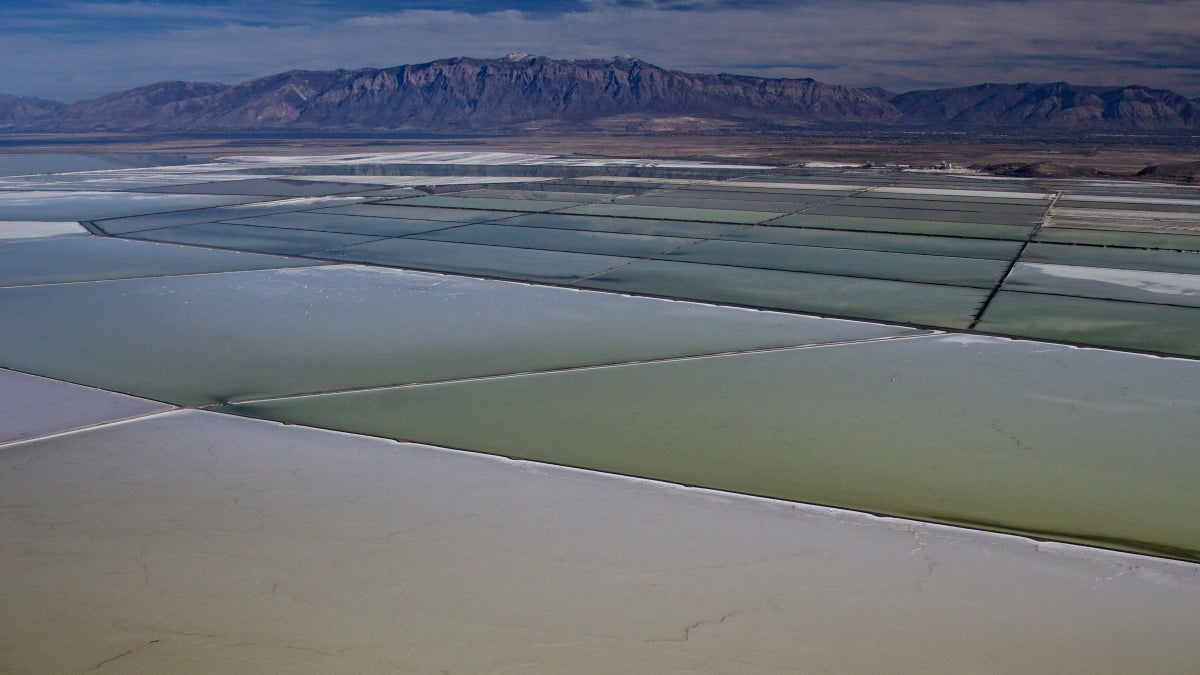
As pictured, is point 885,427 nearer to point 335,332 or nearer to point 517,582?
point 517,582

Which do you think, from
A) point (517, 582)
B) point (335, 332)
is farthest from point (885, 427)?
point (335, 332)

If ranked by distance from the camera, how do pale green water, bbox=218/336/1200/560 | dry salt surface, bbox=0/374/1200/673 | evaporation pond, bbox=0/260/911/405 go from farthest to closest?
1. evaporation pond, bbox=0/260/911/405
2. pale green water, bbox=218/336/1200/560
3. dry salt surface, bbox=0/374/1200/673

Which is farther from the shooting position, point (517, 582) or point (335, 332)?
point (335, 332)

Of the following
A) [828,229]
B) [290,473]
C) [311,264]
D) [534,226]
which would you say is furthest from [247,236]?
[290,473]

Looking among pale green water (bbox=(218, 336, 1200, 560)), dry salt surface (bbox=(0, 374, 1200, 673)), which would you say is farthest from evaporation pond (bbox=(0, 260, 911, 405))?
dry salt surface (bbox=(0, 374, 1200, 673))

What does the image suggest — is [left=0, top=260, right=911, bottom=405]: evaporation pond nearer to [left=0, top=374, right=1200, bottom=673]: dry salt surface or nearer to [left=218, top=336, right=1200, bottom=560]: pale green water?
[left=218, top=336, right=1200, bottom=560]: pale green water

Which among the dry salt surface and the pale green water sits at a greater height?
the pale green water

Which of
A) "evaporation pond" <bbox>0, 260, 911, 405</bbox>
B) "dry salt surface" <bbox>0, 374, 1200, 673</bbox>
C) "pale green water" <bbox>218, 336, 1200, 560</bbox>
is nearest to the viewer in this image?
"dry salt surface" <bbox>0, 374, 1200, 673</bbox>

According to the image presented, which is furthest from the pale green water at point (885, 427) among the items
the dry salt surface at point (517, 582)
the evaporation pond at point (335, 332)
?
the evaporation pond at point (335, 332)

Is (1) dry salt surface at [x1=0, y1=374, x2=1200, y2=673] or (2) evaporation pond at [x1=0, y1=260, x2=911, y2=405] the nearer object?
(1) dry salt surface at [x1=0, y1=374, x2=1200, y2=673]

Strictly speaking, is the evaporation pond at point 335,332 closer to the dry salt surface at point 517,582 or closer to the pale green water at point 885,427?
the pale green water at point 885,427

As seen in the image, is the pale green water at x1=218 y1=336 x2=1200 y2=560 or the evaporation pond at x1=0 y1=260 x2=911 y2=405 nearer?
the pale green water at x1=218 y1=336 x2=1200 y2=560

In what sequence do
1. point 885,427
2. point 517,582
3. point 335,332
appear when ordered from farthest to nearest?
1. point 335,332
2. point 885,427
3. point 517,582
